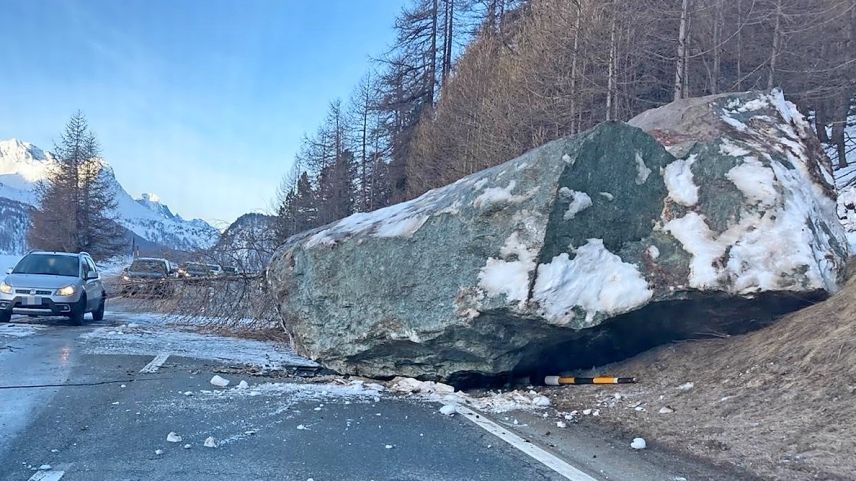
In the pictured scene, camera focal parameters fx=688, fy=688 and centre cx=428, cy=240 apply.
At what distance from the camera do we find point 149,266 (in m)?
17.6

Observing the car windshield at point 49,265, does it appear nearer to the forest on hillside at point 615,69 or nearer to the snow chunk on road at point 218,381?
the forest on hillside at point 615,69

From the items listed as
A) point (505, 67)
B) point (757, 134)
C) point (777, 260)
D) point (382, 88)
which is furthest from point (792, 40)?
point (382, 88)

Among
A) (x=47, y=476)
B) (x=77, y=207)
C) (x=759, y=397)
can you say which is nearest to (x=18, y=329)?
(x=47, y=476)

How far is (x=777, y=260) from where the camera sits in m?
6.64

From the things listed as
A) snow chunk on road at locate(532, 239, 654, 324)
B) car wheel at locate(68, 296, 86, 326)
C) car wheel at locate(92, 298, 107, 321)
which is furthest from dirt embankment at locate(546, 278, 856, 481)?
car wheel at locate(92, 298, 107, 321)

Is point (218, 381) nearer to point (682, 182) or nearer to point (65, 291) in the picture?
point (682, 182)

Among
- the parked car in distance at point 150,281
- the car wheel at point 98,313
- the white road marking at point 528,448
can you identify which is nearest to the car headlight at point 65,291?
the parked car in distance at point 150,281

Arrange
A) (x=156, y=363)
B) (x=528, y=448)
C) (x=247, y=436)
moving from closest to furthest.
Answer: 1. (x=528, y=448)
2. (x=247, y=436)
3. (x=156, y=363)

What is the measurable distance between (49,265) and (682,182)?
14.0 m

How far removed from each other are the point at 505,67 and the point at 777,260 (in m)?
15.9

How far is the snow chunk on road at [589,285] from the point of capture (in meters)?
6.86

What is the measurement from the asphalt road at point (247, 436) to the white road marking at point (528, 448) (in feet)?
0.22

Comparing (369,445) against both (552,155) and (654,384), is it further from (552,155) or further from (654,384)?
(552,155)

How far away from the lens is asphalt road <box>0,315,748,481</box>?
4.47 metres
